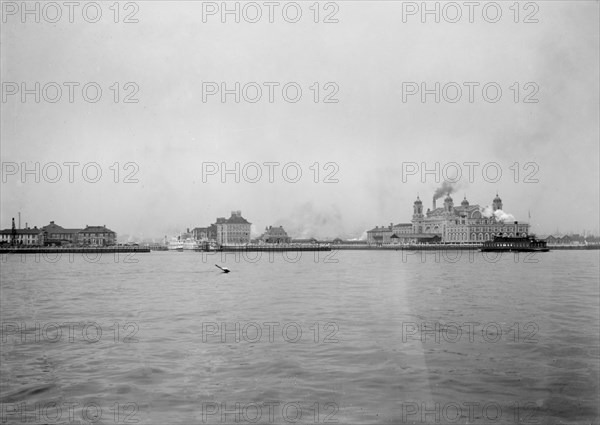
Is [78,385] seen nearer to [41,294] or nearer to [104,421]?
[104,421]

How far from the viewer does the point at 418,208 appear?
474 feet

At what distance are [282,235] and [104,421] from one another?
419 feet

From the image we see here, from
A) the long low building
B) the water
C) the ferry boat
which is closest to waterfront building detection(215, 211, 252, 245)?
the long low building

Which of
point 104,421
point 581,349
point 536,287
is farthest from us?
point 536,287

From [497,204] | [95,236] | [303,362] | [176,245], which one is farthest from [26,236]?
[303,362]

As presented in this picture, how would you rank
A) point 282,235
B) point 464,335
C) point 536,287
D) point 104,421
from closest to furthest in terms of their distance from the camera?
point 104,421 → point 464,335 → point 536,287 → point 282,235

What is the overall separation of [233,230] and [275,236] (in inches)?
394

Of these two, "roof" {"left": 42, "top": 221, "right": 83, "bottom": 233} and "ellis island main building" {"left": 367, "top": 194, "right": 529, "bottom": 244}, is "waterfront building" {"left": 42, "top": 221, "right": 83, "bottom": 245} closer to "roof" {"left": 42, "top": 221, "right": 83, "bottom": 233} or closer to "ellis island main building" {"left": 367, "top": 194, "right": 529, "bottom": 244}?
"roof" {"left": 42, "top": 221, "right": 83, "bottom": 233}

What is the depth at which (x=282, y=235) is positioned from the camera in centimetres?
13650

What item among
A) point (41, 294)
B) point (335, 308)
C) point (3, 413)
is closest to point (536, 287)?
point (335, 308)

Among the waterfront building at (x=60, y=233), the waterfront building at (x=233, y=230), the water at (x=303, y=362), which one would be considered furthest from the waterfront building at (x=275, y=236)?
the water at (x=303, y=362)

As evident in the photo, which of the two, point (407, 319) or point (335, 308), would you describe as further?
point (335, 308)

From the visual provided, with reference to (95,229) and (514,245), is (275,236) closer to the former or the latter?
(95,229)

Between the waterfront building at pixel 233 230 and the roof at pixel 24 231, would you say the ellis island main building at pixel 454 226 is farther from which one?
the roof at pixel 24 231
